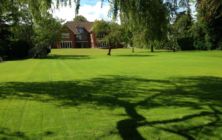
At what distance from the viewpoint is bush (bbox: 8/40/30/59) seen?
50.9 metres

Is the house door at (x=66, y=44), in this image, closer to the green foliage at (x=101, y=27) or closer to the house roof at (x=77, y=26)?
the house roof at (x=77, y=26)

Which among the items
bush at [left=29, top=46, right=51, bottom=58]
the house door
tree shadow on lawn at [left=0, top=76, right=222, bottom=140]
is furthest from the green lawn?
the house door

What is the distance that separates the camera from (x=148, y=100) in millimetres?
12047

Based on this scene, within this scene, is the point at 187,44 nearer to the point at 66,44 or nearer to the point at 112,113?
the point at 66,44

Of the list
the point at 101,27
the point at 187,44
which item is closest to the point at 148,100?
the point at 101,27

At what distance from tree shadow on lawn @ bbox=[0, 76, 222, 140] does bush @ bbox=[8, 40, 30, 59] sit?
35717 millimetres

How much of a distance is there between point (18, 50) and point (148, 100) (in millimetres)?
42121

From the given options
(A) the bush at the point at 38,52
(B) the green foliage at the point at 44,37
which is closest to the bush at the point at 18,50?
(A) the bush at the point at 38,52

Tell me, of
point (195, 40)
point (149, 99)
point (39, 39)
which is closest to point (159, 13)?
point (149, 99)

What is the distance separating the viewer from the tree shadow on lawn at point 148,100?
829 cm

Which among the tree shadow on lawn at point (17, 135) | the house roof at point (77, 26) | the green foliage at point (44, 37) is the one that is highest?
the house roof at point (77, 26)

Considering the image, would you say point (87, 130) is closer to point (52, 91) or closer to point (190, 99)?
point (190, 99)

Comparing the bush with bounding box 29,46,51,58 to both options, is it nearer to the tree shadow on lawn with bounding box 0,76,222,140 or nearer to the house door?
the tree shadow on lawn with bounding box 0,76,222,140

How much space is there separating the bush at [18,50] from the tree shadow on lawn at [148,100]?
35717mm
